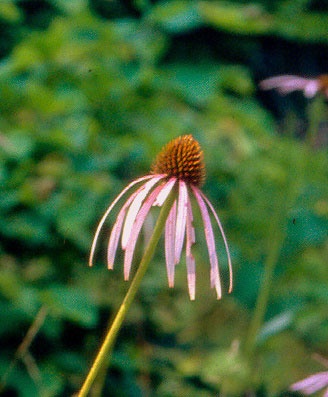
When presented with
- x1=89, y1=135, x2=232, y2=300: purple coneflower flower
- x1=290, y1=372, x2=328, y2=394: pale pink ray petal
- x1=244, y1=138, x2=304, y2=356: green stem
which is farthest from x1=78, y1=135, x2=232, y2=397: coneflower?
x1=244, y1=138, x2=304, y2=356: green stem

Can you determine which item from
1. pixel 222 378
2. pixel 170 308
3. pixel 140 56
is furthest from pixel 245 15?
pixel 222 378

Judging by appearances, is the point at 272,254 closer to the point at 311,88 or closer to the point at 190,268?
the point at 311,88

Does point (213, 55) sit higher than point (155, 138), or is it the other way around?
point (213, 55)

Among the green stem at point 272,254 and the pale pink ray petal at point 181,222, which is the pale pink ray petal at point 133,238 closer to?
the pale pink ray petal at point 181,222

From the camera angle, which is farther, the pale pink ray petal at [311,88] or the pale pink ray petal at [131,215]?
the pale pink ray petal at [311,88]

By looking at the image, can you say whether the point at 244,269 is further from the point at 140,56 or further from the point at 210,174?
the point at 140,56

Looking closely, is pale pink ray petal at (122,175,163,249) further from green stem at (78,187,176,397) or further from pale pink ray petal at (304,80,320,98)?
pale pink ray petal at (304,80,320,98)

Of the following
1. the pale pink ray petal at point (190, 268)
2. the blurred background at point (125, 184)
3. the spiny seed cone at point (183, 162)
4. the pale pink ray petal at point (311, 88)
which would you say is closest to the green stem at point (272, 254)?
the blurred background at point (125, 184)
